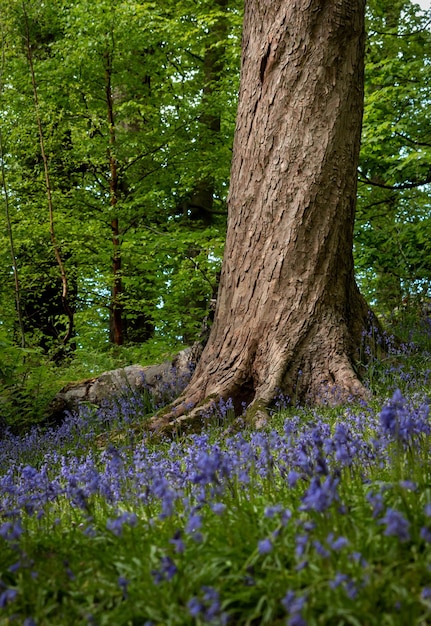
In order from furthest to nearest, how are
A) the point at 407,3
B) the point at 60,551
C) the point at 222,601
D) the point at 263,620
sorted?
1. the point at 407,3
2. the point at 60,551
3. the point at 222,601
4. the point at 263,620

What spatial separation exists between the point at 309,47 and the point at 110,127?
5613 mm

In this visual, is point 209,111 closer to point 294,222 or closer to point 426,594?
point 294,222

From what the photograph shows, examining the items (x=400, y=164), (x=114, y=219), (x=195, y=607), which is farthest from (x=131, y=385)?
(x=195, y=607)

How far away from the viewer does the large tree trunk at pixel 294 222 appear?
6023 mm

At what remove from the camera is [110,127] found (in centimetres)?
1107

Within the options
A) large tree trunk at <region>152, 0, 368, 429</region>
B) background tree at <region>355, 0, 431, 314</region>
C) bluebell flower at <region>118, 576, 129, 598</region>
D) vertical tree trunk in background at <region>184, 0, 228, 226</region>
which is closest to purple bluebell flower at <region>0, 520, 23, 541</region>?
bluebell flower at <region>118, 576, 129, 598</region>

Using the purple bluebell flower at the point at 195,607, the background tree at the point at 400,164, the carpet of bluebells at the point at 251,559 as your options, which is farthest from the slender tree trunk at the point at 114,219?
the purple bluebell flower at the point at 195,607

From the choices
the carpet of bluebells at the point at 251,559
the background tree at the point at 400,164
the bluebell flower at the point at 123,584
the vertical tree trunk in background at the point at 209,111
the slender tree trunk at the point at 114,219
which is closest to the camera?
the carpet of bluebells at the point at 251,559

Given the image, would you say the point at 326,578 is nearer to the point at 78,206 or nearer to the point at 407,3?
the point at 78,206

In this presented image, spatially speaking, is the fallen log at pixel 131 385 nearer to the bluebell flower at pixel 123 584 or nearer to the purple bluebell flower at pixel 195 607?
the bluebell flower at pixel 123 584

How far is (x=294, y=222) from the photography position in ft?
20.2

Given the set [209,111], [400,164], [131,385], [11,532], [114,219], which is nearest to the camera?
[11,532]

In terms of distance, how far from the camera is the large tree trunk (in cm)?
602

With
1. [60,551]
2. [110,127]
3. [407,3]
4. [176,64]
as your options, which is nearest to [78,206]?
[110,127]
